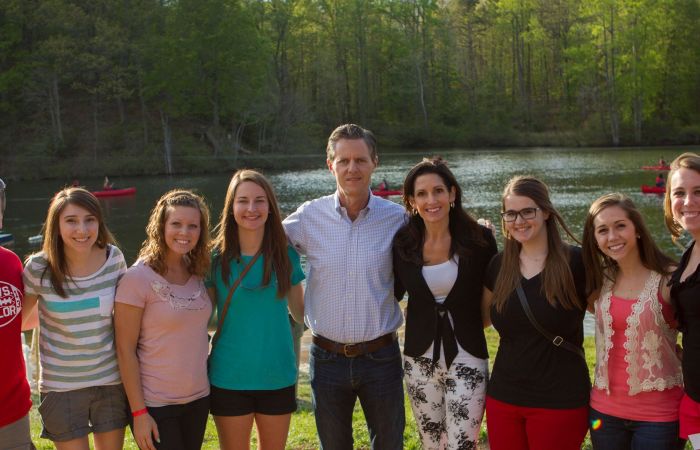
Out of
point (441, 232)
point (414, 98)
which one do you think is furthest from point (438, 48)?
point (441, 232)

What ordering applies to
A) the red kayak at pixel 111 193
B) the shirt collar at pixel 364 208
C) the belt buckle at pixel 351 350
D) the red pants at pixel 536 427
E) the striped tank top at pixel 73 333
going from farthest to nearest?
the red kayak at pixel 111 193
the shirt collar at pixel 364 208
the belt buckle at pixel 351 350
the striped tank top at pixel 73 333
the red pants at pixel 536 427

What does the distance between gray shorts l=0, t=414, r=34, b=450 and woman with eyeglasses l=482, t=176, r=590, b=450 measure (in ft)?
7.38

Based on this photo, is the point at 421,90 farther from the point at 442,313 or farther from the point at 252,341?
the point at 252,341

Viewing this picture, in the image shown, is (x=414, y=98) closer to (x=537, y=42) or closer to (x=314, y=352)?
(x=537, y=42)

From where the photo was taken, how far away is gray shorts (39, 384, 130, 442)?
3420 mm

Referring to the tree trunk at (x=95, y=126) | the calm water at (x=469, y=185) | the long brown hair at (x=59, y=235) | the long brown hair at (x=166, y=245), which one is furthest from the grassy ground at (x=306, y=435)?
the tree trunk at (x=95, y=126)

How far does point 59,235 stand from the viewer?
141 inches

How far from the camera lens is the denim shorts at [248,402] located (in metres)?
3.61

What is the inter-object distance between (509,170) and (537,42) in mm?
33772

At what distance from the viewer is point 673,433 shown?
10.3 feet

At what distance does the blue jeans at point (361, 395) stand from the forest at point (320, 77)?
4037 centimetres

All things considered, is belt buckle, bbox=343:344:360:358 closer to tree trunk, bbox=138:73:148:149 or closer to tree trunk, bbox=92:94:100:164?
tree trunk, bbox=92:94:100:164

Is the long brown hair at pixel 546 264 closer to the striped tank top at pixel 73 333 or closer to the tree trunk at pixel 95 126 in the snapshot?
the striped tank top at pixel 73 333

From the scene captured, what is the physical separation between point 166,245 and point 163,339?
491 millimetres
